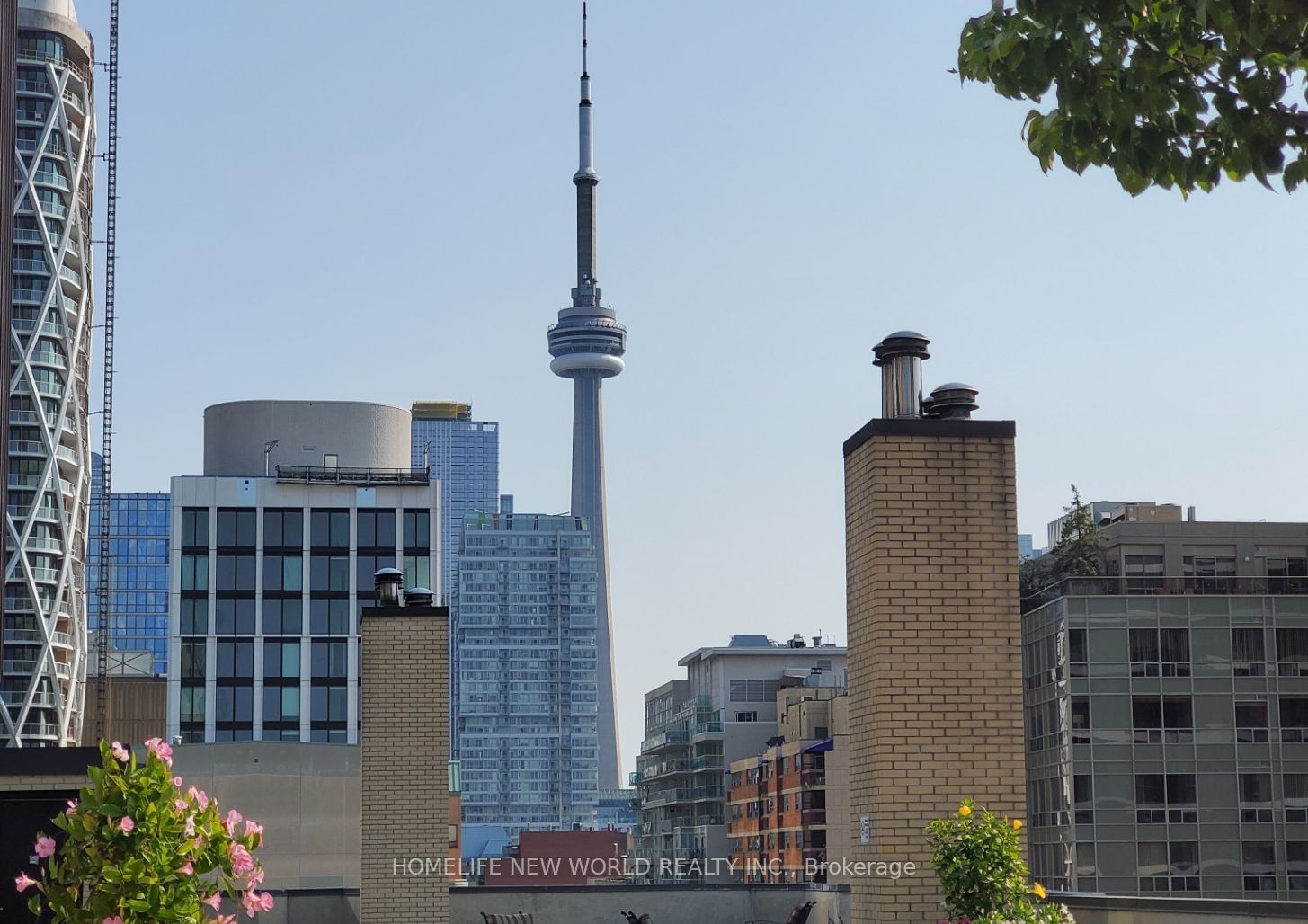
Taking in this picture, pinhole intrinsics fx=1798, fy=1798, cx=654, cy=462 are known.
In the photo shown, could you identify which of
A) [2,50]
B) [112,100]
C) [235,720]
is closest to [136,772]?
[2,50]

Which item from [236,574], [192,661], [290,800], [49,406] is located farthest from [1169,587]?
[49,406]

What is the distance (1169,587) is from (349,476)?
5471cm

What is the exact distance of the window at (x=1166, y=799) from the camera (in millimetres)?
62875

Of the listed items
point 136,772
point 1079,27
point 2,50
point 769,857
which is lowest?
point 769,857

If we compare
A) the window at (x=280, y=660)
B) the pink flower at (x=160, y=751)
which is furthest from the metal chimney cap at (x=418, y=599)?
the window at (x=280, y=660)

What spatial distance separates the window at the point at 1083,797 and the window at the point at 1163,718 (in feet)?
9.25

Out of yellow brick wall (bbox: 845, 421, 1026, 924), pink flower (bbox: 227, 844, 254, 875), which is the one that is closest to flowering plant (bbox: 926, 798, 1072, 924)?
yellow brick wall (bbox: 845, 421, 1026, 924)

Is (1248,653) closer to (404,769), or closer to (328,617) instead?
(404,769)

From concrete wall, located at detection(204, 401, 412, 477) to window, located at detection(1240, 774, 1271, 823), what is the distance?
59740mm

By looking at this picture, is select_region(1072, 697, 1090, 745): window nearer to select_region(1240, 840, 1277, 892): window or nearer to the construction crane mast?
select_region(1240, 840, 1277, 892): window

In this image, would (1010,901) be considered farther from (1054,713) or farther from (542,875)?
(1054,713)

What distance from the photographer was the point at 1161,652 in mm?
64875

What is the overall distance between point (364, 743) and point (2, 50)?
1469 centimetres

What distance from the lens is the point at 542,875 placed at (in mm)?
27109
